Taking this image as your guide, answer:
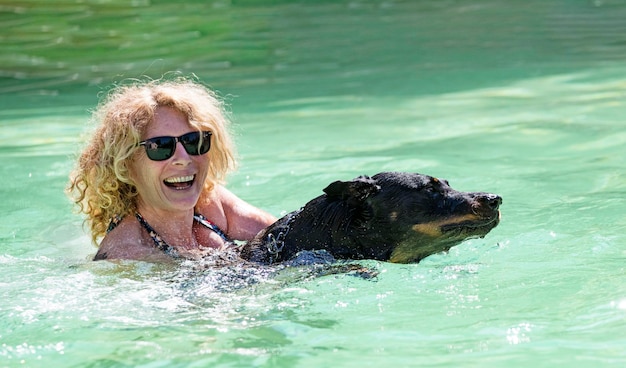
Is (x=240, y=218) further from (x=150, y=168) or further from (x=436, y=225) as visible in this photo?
(x=436, y=225)

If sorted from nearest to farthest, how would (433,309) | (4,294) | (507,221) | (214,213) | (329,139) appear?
(433,309) → (4,294) → (214,213) → (507,221) → (329,139)

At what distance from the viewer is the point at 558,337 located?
4617 mm

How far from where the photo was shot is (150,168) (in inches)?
225

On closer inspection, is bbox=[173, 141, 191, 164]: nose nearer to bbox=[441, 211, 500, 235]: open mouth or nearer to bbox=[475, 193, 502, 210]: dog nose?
bbox=[441, 211, 500, 235]: open mouth

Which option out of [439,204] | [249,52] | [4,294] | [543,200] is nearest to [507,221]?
[543,200]

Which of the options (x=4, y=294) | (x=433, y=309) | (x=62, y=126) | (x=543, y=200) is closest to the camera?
(x=433, y=309)

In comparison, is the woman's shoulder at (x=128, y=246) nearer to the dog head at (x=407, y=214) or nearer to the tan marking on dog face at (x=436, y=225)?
the dog head at (x=407, y=214)

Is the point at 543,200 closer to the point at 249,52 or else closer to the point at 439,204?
the point at 439,204

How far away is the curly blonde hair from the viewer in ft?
18.6

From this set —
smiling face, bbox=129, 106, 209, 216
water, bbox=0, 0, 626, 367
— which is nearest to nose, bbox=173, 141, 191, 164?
smiling face, bbox=129, 106, 209, 216

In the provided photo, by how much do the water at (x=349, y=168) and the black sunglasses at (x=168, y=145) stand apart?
2.00 feet

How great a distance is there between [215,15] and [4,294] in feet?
45.2

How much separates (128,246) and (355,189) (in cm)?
134

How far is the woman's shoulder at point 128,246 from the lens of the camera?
566cm
